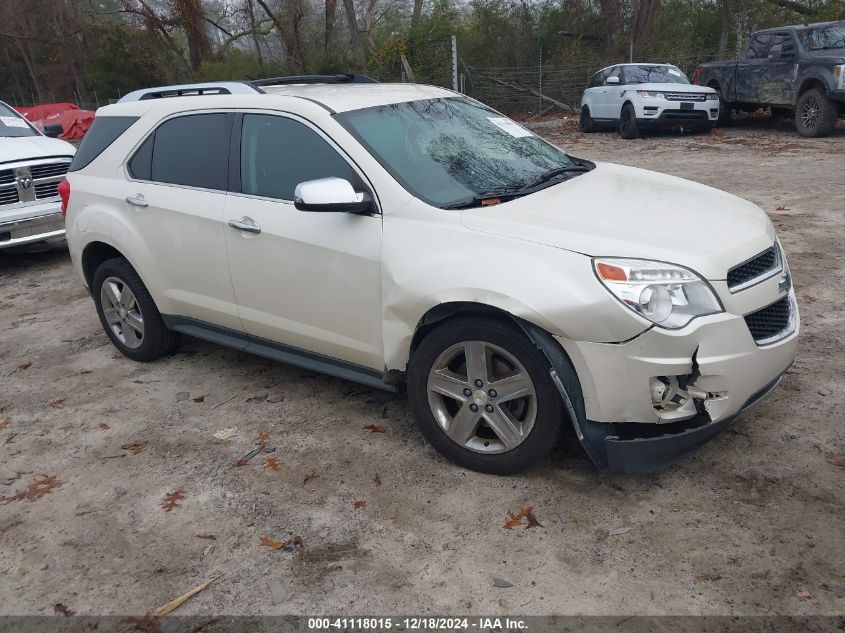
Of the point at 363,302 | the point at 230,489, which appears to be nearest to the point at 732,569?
the point at 363,302

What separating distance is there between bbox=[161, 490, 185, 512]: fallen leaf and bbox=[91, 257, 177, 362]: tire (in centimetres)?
174

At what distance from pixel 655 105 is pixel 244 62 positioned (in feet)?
65.5

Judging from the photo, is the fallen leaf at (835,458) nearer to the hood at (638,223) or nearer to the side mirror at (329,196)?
the hood at (638,223)

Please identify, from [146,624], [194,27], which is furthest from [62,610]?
[194,27]

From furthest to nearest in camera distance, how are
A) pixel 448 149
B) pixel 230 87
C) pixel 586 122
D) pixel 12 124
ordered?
pixel 586 122, pixel 12 124, pixel 230 87, pixel 448 149

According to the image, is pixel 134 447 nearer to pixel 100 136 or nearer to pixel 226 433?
pixel 226 433

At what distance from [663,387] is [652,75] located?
1451 cm

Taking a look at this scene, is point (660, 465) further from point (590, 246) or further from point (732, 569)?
point (590, 246)

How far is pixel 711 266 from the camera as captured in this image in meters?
3.22

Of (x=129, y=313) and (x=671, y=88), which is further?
(x=671, y=88)

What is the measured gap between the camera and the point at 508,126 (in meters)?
4.74

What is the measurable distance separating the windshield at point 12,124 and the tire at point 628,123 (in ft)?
36.7

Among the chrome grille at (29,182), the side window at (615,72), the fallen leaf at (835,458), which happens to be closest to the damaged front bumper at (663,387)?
the fallen leaf at (835,458)

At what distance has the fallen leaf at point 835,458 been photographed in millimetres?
3547
